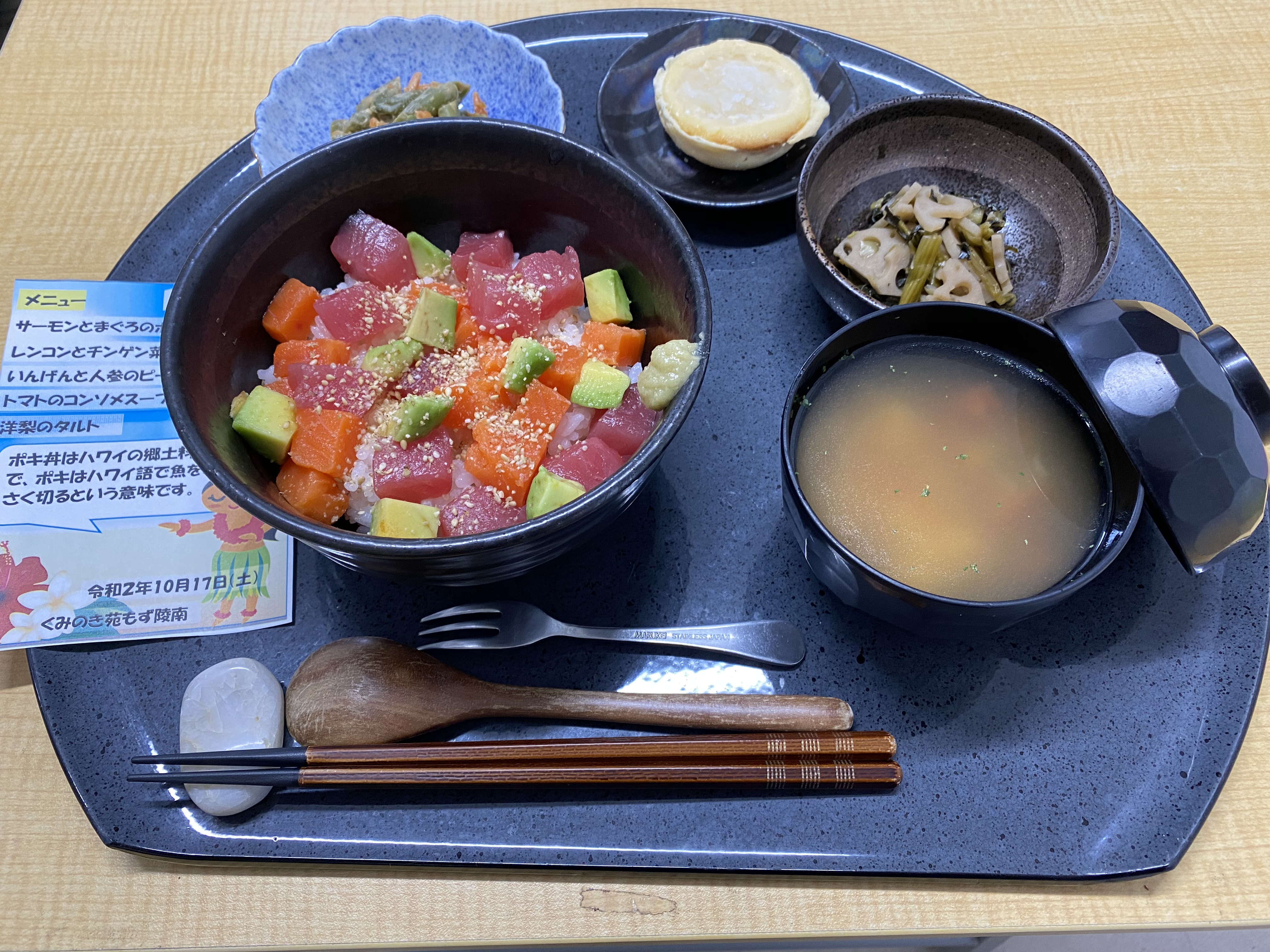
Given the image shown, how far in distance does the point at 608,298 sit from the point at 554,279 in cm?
11

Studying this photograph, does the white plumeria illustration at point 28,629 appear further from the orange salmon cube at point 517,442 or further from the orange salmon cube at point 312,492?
the orange salmon cube at point 517,442

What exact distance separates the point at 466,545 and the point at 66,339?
4.03 feet

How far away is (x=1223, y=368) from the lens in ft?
4.13

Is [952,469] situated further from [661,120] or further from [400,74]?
[400,74]

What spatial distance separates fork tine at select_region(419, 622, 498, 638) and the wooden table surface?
0.38 m

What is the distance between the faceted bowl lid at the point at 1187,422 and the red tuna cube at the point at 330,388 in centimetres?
120

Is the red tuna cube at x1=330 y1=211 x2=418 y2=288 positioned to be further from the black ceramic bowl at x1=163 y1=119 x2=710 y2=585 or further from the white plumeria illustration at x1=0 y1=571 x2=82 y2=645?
the white plumeria illustration at x1=0 y1=571 x2=82 y2=645

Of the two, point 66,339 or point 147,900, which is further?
point 66,339

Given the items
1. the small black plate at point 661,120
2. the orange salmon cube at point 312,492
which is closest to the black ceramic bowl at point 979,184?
the small black plate at point 661,120

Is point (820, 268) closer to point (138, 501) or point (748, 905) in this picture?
point (748, 905)

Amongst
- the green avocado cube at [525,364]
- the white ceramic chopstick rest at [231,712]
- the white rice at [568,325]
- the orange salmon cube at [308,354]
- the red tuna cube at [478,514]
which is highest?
the green avocado cube at [525,364]

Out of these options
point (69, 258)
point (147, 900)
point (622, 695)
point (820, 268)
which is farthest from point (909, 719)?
point (69, 258)

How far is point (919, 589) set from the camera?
4.05 ft

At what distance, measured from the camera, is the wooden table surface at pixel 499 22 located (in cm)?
127
